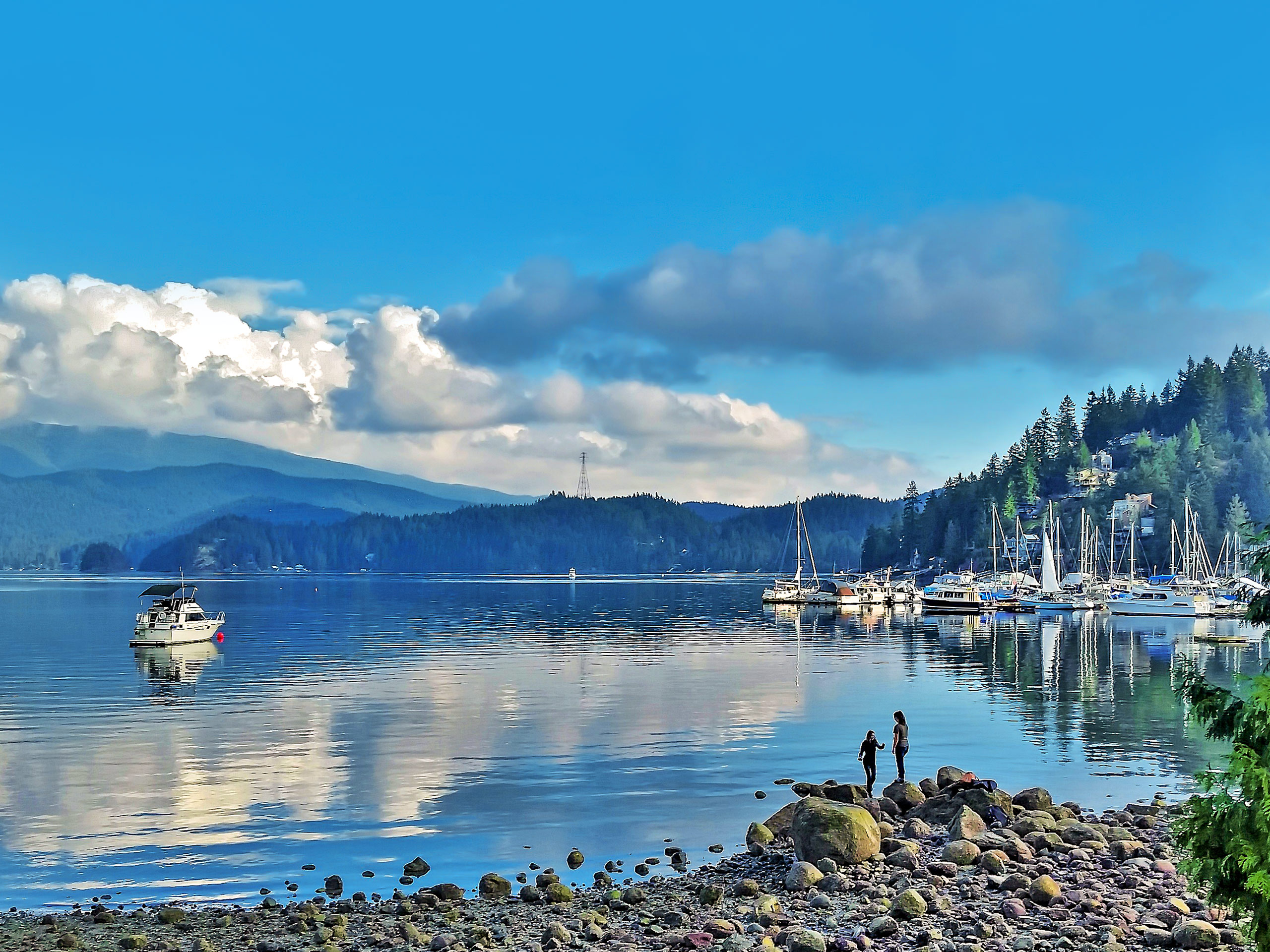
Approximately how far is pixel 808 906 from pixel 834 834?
2.93 meters

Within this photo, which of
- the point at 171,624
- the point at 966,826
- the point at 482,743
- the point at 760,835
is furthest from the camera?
the point at 171,624

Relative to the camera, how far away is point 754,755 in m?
45.0

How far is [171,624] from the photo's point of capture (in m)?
103

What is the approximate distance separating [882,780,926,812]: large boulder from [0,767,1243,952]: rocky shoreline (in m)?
1.90

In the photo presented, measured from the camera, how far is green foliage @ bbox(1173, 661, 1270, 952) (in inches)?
501

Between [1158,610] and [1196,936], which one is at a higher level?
[1196,936]

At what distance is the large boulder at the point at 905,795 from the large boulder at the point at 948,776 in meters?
2.00

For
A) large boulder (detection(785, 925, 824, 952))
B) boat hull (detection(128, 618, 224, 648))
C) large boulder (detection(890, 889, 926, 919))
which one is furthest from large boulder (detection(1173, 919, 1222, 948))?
boat hull (detection(128, 618, 224, 648))

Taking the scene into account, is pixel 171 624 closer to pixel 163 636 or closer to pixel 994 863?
pixel 163 636

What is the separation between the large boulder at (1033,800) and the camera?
30.2 metres

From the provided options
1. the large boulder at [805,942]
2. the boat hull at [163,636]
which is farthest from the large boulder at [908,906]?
the boat hull at [163,636]

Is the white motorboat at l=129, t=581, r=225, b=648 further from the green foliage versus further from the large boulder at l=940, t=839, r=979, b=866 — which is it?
the green foliage

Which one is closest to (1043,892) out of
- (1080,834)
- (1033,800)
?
(1080,834)

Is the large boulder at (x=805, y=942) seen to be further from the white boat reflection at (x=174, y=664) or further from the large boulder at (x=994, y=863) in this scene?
the white boat reflection at (x=174, y=664)
